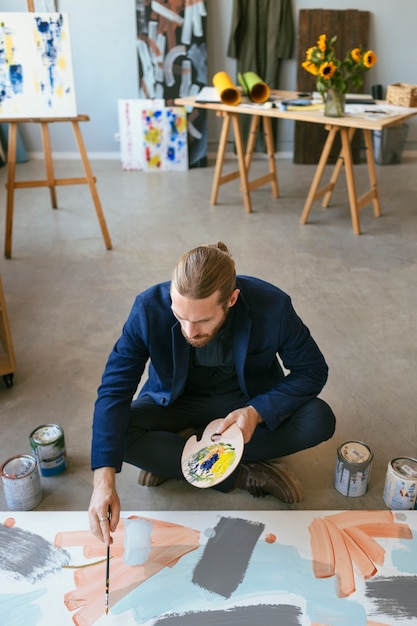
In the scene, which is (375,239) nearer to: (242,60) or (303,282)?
(303,282)

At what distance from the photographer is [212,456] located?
157 cm

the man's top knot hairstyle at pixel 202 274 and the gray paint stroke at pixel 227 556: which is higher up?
the man's top knot hairstyle at pixel 202 274

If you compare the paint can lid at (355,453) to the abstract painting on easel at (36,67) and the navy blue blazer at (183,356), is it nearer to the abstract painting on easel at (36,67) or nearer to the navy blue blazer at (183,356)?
the navy blue blazer at (183,356)

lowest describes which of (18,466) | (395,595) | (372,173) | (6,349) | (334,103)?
(395,595)

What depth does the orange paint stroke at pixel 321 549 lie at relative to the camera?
Result: 143 cm

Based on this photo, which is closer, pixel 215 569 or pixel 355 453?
pixel 215 569

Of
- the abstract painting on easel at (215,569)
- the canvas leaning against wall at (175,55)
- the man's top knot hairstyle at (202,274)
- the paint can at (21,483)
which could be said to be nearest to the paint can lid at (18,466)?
the paint can at (21,483)

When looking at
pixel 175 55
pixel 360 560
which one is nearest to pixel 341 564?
pixel 360 560

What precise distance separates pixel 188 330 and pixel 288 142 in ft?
13.9

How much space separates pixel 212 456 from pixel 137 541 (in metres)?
0.28

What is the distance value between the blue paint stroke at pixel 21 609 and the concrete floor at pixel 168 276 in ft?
1.21

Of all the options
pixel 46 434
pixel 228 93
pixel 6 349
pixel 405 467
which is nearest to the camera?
pixel 405 467

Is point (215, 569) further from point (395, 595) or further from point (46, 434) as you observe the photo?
point (46, 434)

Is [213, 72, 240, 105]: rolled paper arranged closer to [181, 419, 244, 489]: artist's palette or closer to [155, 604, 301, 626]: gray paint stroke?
[181, 419, 244, 489]: artist's palette
